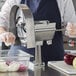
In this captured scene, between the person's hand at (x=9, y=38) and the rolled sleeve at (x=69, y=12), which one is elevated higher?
the rolled sleeve at (x=69, y=12)

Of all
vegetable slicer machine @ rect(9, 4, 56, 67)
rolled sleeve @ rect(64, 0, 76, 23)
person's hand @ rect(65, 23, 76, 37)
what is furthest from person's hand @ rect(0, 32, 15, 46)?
rolled sleeve @ rect(64, 0, 76, 23)

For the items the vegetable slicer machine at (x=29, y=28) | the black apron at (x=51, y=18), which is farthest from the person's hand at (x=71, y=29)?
the black apron at (x=51, y=18)

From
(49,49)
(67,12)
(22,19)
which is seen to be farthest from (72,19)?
(22,19)

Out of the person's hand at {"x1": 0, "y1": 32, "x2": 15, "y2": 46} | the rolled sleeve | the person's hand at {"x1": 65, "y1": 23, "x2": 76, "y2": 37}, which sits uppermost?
the rolled sleeve

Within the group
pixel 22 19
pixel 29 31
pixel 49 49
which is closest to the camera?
pixel 29 31

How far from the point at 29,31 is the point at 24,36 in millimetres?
56

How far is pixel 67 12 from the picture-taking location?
5.77 ft

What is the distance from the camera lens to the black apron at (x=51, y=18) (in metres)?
1.70

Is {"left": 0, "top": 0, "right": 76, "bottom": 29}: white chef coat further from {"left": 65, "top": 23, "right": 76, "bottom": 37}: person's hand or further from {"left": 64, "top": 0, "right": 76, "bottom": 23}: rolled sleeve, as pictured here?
{"left": 65, "top": 23, "right": 76, "bottom": 37}: person's hand

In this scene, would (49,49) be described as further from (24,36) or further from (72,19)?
(24,36)

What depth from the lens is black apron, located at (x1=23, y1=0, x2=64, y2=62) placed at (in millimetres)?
1697

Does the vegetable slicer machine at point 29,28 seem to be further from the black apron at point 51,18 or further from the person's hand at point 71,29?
the black apron at point 51,18

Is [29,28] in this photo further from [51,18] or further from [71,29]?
[51,18]

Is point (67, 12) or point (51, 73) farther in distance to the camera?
point (67, 12)
